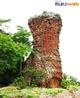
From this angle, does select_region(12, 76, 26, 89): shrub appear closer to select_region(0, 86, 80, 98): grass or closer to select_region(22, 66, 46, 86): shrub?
select_region(22, 66, 46, 86): shrub

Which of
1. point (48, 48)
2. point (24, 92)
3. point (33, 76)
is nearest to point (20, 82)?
point (33, 76)

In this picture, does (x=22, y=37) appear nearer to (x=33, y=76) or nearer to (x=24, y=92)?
(x=33, y=76)

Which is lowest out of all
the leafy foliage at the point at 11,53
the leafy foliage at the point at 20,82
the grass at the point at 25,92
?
the grass at the point at 25,92

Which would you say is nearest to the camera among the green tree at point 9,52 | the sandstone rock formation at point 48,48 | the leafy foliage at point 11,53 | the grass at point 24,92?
the grass at point 24,92

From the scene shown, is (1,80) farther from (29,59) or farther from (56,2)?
(56,2)

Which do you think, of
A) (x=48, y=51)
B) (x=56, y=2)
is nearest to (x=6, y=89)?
(x=48, y=51)

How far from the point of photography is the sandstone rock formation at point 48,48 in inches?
839

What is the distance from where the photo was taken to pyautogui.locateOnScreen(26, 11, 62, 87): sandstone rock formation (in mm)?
21312

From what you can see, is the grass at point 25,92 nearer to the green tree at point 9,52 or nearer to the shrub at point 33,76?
the shrub at point 33,76

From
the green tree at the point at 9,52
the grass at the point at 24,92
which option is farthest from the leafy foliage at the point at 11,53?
the grass at the point at 24,92

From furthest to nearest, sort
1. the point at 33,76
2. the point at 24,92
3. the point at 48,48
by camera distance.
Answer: the point at 48,48 → the point at 33,76 → the point at 24,92

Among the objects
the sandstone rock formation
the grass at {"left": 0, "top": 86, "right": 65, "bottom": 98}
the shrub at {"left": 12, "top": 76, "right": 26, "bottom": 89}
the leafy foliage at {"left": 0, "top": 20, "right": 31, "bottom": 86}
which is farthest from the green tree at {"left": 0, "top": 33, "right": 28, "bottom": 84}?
the grass at {"left": 0, "top": 86, "right": 65, "bottom": 98}

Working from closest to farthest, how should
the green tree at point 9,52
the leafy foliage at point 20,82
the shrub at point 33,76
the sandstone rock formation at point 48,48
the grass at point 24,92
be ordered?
the grass at point 24,92 < the green tree at point 9,52 < the leafy foliage at point 20,82 < the shrub at point 33,76 < the sandstone rock formation at point 48,48

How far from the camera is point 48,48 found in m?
21.5
